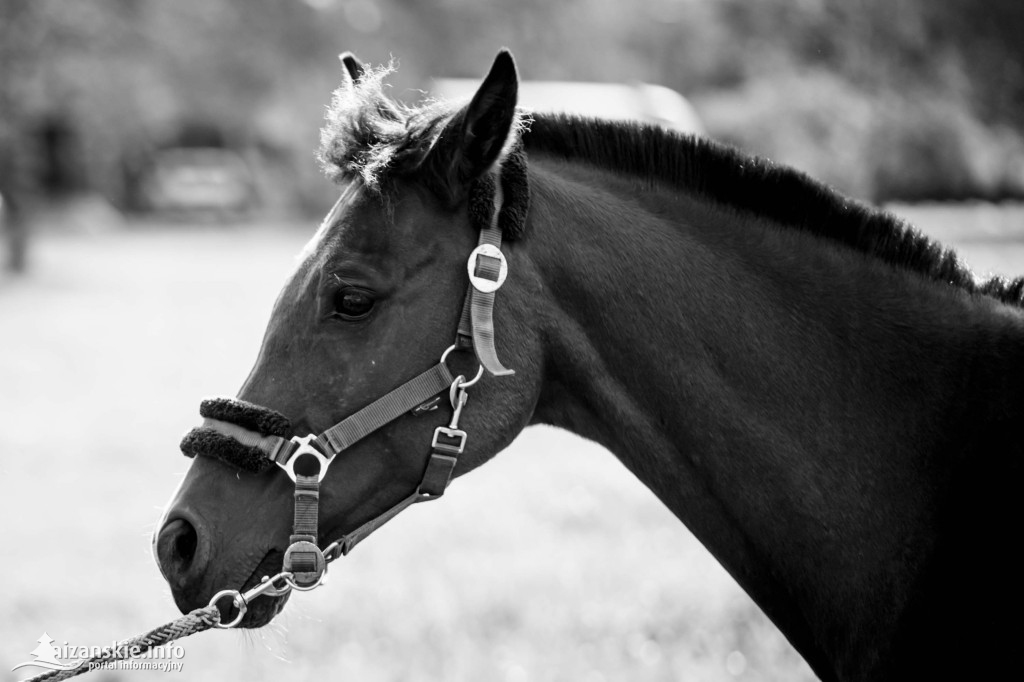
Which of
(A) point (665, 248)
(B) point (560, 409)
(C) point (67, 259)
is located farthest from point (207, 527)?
(C) point (67, 259)

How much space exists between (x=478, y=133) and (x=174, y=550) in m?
1.43

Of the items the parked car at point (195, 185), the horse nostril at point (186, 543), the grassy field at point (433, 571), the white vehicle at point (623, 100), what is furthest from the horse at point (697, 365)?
the parked car at point (195, 185)

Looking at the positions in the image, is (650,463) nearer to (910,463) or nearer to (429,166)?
(910,463)

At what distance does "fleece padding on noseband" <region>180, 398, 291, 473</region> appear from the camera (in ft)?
8.31

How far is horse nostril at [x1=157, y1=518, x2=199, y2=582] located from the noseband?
0.67ft

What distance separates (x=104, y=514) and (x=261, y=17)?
122 ft

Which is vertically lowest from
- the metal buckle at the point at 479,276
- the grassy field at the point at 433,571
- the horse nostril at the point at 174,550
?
the grassy field at the point at 433,571

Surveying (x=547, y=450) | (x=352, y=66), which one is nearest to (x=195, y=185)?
(x=547, y=450)

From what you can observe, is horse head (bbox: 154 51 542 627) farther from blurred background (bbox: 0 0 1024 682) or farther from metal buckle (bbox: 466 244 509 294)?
blurred background (bbox: 0 0 1024 682)

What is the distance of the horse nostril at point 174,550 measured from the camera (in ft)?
8.30

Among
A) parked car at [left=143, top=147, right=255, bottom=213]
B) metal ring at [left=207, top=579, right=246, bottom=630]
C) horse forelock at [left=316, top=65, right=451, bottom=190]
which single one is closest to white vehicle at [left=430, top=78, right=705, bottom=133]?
horse forelock at [left=316, top=65, right=451, bottom=190]

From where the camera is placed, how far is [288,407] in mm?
2568

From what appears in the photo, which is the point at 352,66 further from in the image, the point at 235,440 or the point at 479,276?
the point at 235,440

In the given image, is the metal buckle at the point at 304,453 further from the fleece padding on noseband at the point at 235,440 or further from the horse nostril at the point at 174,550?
the horse nostril at the point at 174,550
